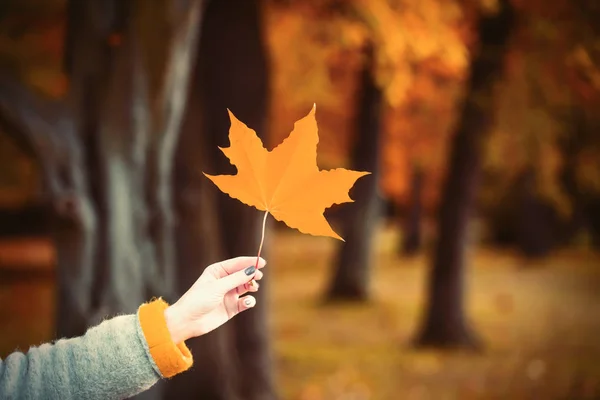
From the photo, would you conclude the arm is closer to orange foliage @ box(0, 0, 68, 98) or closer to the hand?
the hand

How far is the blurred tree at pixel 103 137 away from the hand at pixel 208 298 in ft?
7.92

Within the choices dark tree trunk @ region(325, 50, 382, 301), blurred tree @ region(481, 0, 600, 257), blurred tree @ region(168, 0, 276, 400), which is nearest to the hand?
blurred tree @ region(481, 0, 600, 257)

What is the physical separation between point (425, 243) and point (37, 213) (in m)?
12.5

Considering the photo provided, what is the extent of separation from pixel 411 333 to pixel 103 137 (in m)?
7.07

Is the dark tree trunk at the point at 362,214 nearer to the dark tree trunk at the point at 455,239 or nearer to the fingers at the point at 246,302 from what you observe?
the dark tree trunk at the point at 455,239

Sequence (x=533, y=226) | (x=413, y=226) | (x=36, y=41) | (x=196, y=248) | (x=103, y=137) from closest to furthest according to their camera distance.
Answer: (x=103, y=137) → (x=196, y=248) → (x=36, y=41) → (x=533, y=226) → (x=413, y=226)

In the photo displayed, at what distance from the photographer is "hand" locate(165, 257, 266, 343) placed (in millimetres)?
1598

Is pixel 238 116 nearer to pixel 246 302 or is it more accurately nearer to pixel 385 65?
pixel 385 65

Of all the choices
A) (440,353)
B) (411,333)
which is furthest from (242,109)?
(411,333)

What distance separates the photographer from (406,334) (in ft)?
32.7

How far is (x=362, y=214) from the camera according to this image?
12.6 metres

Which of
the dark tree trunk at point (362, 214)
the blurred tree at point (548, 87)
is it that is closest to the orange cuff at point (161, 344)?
the blurred tree at point (548, 87)

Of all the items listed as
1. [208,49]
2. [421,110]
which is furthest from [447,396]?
[421,110]

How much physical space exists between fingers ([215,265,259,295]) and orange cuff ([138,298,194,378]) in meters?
0.17
